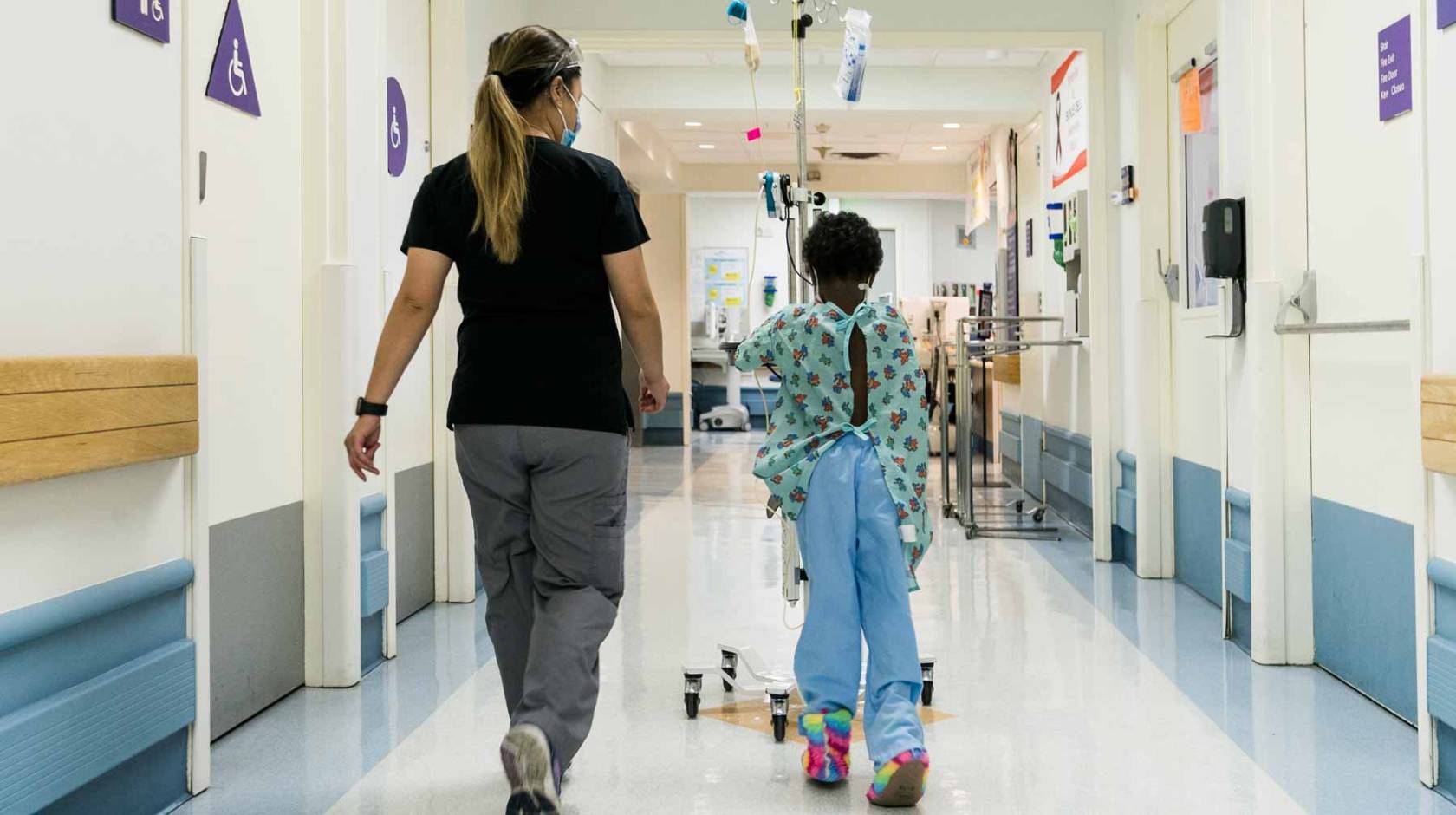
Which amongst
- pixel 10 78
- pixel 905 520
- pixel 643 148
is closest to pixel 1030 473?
pixel 643 148

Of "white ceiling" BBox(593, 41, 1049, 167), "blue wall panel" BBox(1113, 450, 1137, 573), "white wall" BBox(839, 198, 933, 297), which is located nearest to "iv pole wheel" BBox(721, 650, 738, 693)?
"blue wall panel" BBox(1113, 450, 1137, 573)

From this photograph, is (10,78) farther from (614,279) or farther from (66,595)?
(614,279)

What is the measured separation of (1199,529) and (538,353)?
3099mm

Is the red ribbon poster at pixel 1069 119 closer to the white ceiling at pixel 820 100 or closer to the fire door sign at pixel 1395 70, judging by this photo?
the white ceiling at pixel 820 100

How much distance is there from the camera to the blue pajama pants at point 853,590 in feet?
7.61

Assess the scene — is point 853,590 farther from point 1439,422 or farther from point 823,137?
point 823,137

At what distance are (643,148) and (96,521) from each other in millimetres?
7870

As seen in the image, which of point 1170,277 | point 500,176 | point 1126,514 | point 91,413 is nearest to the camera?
point 91,413

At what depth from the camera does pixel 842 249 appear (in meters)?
2.46

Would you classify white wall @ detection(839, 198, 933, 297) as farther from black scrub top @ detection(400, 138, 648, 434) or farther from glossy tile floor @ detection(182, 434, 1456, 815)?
black scrub top @ detection(400, 138, 648, 434)

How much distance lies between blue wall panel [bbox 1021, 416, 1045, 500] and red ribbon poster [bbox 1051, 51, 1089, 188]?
1496 mm

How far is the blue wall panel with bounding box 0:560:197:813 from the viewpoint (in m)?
1.78

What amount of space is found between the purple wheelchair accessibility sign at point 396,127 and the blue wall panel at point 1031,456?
4368mm

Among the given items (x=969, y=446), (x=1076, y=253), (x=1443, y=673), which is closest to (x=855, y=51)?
(x=1443, y=673)
